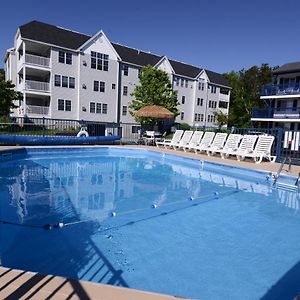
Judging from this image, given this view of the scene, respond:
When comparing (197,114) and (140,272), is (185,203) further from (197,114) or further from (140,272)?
(197,114)

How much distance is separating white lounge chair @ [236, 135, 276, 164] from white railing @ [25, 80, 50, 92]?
71.4 ft

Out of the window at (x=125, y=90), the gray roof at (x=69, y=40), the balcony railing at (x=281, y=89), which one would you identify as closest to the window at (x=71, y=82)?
the gray roof at (x=69, y=40)

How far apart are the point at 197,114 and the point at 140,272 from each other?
1670 inches

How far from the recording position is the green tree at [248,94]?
46.4 metres

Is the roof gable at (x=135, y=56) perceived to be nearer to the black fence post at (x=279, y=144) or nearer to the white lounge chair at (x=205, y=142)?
the white lounge chair at (x=205, y=142)

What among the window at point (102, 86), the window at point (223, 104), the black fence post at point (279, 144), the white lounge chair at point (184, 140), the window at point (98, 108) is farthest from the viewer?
the window at point (223, 104)

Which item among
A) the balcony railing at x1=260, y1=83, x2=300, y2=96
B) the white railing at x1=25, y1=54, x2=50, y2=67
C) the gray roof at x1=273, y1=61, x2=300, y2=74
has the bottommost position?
the balcony railing at x1=260, y1=83, x2=300, y2=96

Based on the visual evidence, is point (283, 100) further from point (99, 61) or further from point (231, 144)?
point (231, 144)

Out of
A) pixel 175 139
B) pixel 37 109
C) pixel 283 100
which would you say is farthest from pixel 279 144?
pixel 283 100

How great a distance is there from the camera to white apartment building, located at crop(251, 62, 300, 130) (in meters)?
34.2

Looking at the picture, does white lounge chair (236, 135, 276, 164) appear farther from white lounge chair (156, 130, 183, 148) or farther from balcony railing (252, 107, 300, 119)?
balcony railing (252, 107, 300, 119)

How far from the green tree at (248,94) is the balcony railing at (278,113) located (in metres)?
9.55

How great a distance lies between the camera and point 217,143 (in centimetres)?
1582

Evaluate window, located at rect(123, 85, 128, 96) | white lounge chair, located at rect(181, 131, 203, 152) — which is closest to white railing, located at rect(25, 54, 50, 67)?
window, located at rect(123, 85, 128, 96)
